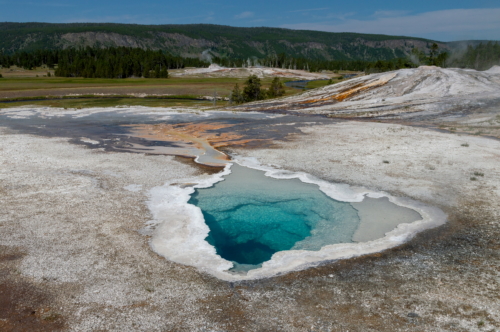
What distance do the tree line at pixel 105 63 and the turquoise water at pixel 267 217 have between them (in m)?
118

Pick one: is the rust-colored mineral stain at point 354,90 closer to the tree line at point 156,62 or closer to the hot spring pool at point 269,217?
the hot spring pool at point 269,217

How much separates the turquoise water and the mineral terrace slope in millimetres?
23058

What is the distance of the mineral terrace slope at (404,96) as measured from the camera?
3584 centimetres

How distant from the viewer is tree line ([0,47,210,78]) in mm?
126188

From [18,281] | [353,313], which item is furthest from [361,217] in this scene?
[18,281]

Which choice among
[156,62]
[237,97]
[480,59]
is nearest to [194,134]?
[237,97]

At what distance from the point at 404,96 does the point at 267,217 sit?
107ft

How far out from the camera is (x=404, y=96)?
133 feet

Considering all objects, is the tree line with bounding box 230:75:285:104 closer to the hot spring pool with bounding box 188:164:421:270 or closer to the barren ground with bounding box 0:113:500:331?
the hot spring pool with bounding box 188:164:421:270

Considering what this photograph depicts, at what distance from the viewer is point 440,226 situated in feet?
38.6

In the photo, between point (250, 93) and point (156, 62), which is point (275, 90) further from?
point (156, 62)

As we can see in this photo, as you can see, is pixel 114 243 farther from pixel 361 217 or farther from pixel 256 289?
pixel 361 217

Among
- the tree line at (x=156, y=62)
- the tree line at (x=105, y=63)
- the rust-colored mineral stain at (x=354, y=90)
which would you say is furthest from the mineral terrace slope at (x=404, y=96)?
the tree line at (x=105, y=63)

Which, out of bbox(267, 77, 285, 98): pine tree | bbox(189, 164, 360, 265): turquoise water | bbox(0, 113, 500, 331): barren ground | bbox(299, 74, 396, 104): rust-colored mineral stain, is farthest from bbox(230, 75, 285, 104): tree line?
bbox(0, 113, 500, 331): barren ground
